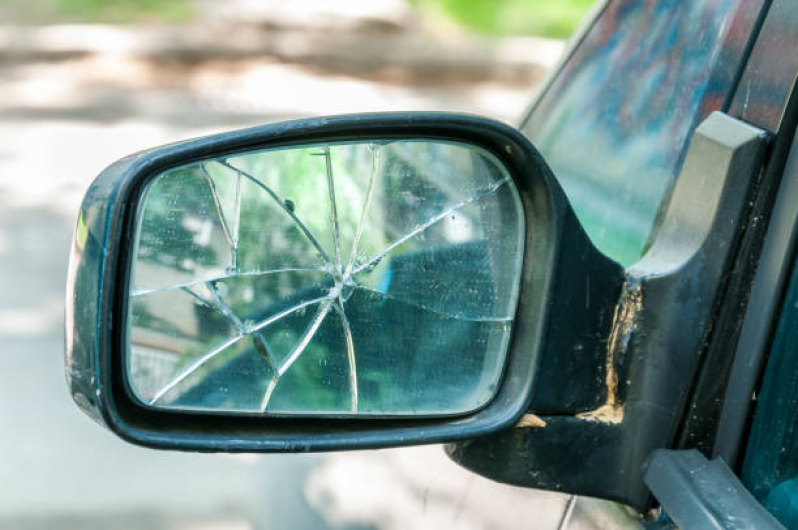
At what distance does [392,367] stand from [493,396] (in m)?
0.13

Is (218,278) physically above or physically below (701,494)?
above

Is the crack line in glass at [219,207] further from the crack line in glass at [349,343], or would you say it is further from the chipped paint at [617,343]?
the chipped paint at [617,343]

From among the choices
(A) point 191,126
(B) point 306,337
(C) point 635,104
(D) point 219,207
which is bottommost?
(B) point 306,337

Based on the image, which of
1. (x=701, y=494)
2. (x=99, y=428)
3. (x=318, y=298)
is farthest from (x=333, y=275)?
(x=99, y=428)

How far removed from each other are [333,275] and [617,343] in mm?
336

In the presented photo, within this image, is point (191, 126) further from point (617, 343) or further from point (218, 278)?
point (617, 343)

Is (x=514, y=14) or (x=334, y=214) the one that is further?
(x=514, y=14)

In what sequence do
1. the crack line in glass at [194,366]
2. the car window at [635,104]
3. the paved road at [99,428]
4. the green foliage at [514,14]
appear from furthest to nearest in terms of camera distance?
the green foliage at [514,14], the paved road at [99,428], the car window at [635,104], the crack line in glass at [194,366]

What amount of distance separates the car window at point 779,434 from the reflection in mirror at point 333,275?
0.29 metres

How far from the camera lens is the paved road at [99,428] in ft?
5.54

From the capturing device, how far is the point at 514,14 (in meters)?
9.22

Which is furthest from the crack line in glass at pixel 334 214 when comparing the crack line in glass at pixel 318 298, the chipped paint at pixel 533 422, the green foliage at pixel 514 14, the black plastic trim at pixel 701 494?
the green foliage at pixel 514 14

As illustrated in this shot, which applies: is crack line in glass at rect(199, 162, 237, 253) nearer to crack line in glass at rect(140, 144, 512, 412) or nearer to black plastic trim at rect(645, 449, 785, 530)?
crack line in glass at rect(140, 144, 512, 412)

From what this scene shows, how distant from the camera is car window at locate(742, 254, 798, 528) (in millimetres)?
1183
